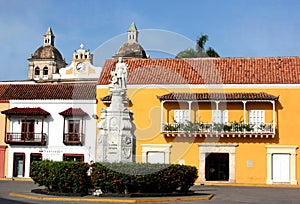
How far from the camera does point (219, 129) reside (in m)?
34.3

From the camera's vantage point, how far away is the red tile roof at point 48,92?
127ft

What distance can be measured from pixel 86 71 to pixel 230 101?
28.0 m

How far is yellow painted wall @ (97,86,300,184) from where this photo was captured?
3406 cm

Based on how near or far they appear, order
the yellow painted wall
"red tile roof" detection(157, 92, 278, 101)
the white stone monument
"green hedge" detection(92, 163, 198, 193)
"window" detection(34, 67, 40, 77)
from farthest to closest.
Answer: "window" detection(34, 67, 40, 77), the yellow painted wall, "red tile roof" detection(157, 92, 278, 101), the white stone monument, "green hedge" detection(92, 163, 198, 193)

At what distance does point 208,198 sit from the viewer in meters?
19.8

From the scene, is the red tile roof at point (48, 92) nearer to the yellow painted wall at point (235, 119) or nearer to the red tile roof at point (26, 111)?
the red tile roof at point (26, 111)

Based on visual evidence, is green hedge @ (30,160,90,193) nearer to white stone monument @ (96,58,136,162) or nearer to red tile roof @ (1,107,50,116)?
white stone monument @ (96,58,136,162)

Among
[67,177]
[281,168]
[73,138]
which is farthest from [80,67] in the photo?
[67,177]

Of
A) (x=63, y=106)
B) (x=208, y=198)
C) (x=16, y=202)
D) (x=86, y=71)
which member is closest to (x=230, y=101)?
(x=63, y=106)

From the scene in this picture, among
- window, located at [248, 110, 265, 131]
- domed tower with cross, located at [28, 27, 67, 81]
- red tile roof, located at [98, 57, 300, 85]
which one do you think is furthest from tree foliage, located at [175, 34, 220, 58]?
Answer: domed tower with cross, located at [28, 27, 67, 81]

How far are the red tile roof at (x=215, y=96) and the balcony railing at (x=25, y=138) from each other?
938 centimetres

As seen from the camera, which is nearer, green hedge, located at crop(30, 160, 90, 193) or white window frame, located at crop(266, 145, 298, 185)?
green hedge, located at crop(30, 160, 90, 193)

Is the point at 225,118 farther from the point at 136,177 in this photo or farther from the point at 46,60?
the point at 46,60

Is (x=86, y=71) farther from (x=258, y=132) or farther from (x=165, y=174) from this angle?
(x=165, y=174)
